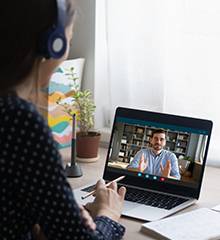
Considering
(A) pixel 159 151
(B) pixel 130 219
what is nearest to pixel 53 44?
(B) pixel 130 219

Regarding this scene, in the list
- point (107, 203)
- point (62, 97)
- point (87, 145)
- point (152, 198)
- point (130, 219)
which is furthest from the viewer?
point (62, 97)

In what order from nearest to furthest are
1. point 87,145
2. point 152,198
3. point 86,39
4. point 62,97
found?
point 152,198 < point 87,145 < point 62,97 < point 86,39

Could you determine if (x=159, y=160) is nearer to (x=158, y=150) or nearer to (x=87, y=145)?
(x=158, y=150)

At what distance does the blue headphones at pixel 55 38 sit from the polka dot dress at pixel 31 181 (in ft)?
0.32

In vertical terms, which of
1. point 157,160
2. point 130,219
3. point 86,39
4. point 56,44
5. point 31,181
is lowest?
point 130,219

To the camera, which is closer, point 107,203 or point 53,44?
point 53,44

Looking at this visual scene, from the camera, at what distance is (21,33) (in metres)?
0.91

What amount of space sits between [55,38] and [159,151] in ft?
2.61

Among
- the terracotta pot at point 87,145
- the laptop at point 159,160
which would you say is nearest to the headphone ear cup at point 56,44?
the laptop at point 159,160

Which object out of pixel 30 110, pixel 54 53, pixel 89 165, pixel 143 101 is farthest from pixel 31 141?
pixel 143 101

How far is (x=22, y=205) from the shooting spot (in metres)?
0.95

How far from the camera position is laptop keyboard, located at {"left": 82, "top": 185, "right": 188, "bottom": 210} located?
1580 mm

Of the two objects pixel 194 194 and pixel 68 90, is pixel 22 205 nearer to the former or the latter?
pixel 194 194

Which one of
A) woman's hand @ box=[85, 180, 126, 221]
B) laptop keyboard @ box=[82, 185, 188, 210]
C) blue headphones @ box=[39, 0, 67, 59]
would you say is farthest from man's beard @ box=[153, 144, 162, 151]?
blue headphones @ box=[39, 0, 67, 59]
